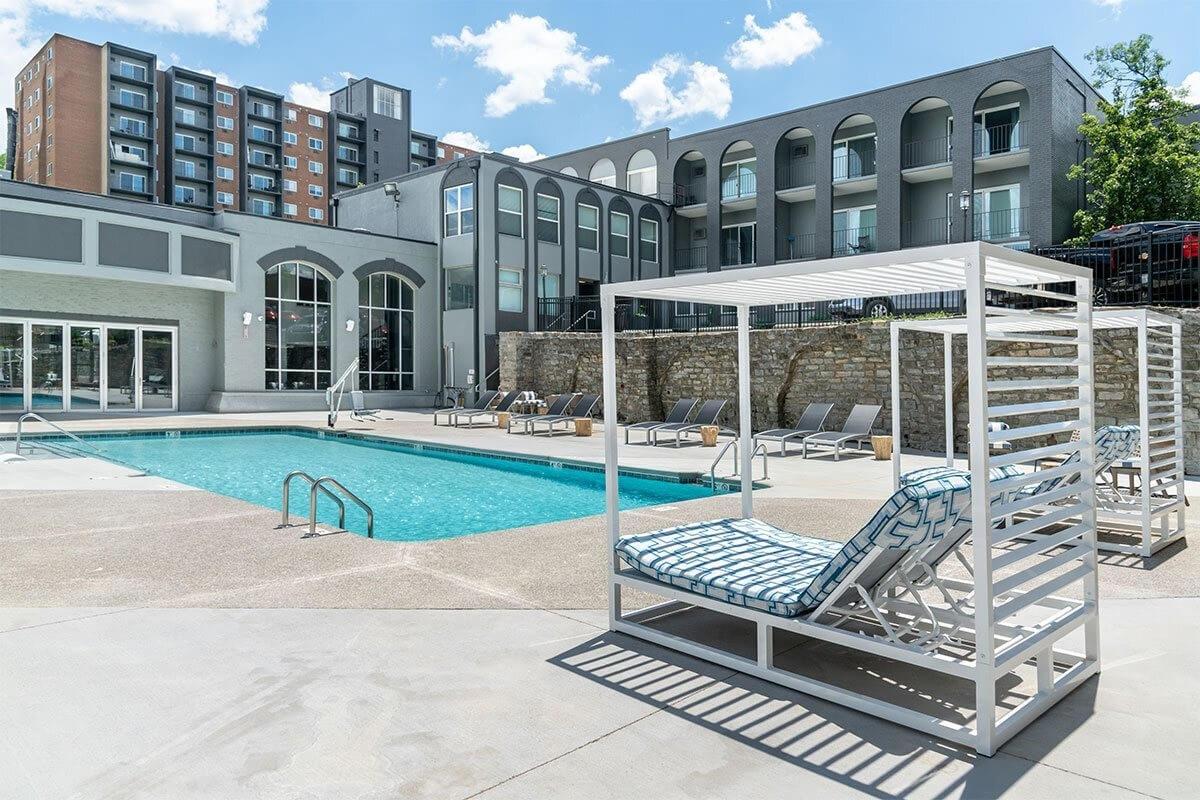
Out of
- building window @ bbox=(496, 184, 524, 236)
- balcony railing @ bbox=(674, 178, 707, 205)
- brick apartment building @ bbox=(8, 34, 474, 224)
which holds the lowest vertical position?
building window @ bbox=(496, 184, 524, 236)

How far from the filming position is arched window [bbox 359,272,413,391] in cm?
2594

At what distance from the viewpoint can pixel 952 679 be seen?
11.5 feet

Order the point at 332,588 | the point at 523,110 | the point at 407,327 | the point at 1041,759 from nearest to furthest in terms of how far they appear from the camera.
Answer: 1. the point at 1041,759
2. the point at 332,588
3. the point at 407,327
4. the point at 523,110

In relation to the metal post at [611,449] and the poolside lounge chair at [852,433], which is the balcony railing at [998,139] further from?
the metal post at [611,449]

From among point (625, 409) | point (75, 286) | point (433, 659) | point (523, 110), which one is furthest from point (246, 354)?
point (523, 110)

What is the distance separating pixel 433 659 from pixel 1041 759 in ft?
8.08

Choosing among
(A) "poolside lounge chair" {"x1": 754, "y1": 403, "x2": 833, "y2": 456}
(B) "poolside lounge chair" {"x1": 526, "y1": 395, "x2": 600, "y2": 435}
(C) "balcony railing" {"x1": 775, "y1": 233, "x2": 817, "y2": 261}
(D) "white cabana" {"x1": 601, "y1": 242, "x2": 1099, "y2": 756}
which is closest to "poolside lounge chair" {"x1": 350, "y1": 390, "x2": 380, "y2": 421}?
(B) "poolside lounge chair" {"x1": 526, "y1": 395, "x2": 600, "y2": 435}

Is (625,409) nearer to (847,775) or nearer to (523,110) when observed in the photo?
(847,775)

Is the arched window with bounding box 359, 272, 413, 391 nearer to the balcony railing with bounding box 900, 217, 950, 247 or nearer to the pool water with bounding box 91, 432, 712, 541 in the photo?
the pool water with bounding box 91, 432, 712, 541

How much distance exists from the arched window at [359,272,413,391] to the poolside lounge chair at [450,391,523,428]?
5488 millimetres

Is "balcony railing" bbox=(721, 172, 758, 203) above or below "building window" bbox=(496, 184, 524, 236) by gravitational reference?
above

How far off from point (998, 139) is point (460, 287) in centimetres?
1767

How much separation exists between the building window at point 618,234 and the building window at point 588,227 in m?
0.59

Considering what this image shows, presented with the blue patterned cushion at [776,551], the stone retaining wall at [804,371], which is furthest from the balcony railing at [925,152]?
the blue patterned cushion at [776,551]
